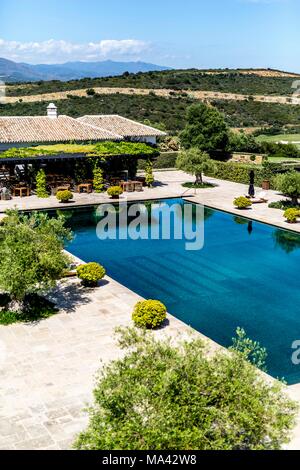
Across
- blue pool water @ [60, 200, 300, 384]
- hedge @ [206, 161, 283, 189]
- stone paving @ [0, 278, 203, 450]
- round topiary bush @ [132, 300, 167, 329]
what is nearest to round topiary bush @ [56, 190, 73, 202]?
blue pool water @ [60, 200, 300, 384]

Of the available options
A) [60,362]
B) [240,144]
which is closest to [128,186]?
[240,144]

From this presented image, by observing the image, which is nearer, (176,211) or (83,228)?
(83,228)

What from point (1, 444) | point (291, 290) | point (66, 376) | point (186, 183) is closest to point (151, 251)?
point (291, 290)

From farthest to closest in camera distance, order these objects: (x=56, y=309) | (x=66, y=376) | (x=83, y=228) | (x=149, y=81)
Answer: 1. (x=149, y=81)
2. (x=83, y=228)
3. (x=56, y=309)
4. (x=66, y=376)

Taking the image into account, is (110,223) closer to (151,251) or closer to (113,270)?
(151,251)

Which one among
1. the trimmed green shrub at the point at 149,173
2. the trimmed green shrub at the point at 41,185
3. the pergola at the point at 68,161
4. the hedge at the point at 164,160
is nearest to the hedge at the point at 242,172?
the trimmed green shrub at the point at 149,173

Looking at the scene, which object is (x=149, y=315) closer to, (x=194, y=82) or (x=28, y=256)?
(x=28, y=256)
